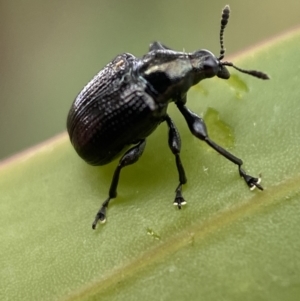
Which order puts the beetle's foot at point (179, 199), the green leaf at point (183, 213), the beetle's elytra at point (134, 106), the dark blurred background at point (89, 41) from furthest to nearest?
the dark blurred background at point (89, 41) < the beetle's elytra at point (134, 106) < the beetle's foot at point (179, 199) < the green leaf at point (183, 213)

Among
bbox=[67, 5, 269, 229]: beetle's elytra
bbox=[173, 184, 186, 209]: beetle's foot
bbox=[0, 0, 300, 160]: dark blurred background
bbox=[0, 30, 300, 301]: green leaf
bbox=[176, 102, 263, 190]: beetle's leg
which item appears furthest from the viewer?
bbox=[0, 0, 300, 160]: dark blurred background

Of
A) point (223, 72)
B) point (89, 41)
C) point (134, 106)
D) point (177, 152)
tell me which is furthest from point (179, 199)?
point (89, 41)

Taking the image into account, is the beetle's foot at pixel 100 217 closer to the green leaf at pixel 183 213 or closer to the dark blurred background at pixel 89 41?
the green leaf at pixel 183 213

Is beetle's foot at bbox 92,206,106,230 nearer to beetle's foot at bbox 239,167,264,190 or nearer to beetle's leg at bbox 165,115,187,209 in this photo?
beetle's leg at bbox 165,115,187,209

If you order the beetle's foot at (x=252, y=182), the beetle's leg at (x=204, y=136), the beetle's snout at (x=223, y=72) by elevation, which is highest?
the beetle's snout at (x=223, y=72)

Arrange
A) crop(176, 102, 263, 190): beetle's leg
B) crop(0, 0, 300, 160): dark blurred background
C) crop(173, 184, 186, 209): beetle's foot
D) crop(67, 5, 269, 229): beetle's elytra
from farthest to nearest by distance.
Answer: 1. crop(0, 0, 300, 160): dark blurred background
2. crop(67, 5, 269, 229): beetle's elytra
3. crop(173, 184, 186, 209): beetle's foot
4. crop(176, 102, 263, 190): beetle's leg

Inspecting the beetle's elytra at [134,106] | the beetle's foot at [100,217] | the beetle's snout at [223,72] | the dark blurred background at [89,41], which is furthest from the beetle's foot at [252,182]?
the dark blurred background at [89,41]

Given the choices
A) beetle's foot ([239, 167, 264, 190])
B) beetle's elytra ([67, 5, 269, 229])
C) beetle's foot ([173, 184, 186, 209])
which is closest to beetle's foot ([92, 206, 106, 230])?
beetle's elytra ([67, 5, 269, 229])

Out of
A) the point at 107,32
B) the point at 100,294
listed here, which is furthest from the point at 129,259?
the point at 107,32
